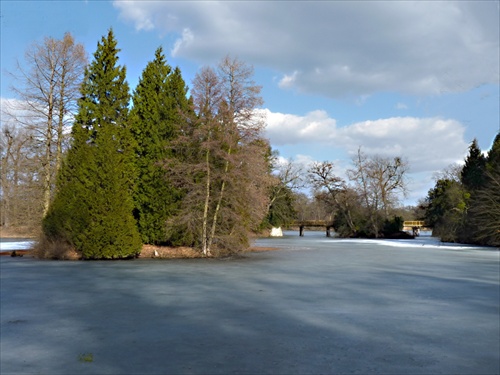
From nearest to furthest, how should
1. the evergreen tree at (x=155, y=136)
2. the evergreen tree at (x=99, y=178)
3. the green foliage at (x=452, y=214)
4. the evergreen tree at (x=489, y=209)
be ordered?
the evergreen tree at (x=99, y=178) < the evergreen tree at (x=155, y=136) < the evergreen tree at (x=489, y=209) < the green foliage at (x=452, y=214)

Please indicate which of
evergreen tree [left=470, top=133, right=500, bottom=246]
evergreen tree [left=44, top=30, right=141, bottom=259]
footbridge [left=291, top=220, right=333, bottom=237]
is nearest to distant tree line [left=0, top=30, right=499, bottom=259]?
evergreen tree [left=44, top=30, right=141, bottom=259]

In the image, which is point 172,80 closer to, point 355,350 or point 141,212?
point 141,212

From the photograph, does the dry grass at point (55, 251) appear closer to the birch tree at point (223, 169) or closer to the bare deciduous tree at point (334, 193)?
the birch tree at point (223, 169)

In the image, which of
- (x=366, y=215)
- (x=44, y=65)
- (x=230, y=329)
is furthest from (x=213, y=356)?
(x=366, y=215)

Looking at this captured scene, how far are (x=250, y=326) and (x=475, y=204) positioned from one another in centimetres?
3640

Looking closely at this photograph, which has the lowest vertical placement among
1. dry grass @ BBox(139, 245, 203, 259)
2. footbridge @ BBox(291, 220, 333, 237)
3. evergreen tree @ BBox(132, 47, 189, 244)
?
dry grass @ BBox(139, 245, 203, 259)

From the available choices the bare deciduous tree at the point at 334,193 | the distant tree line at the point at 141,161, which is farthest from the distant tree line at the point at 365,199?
the distant tree line at the point at 141,161

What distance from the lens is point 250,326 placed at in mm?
6941

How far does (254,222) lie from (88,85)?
12879mm

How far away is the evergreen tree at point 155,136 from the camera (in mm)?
25250

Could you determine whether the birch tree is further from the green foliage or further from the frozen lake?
the green foliage

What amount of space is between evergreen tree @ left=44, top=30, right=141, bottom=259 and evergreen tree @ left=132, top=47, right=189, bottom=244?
929mm

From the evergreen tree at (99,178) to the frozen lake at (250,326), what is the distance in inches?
336

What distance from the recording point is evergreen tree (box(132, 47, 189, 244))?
2525cm
